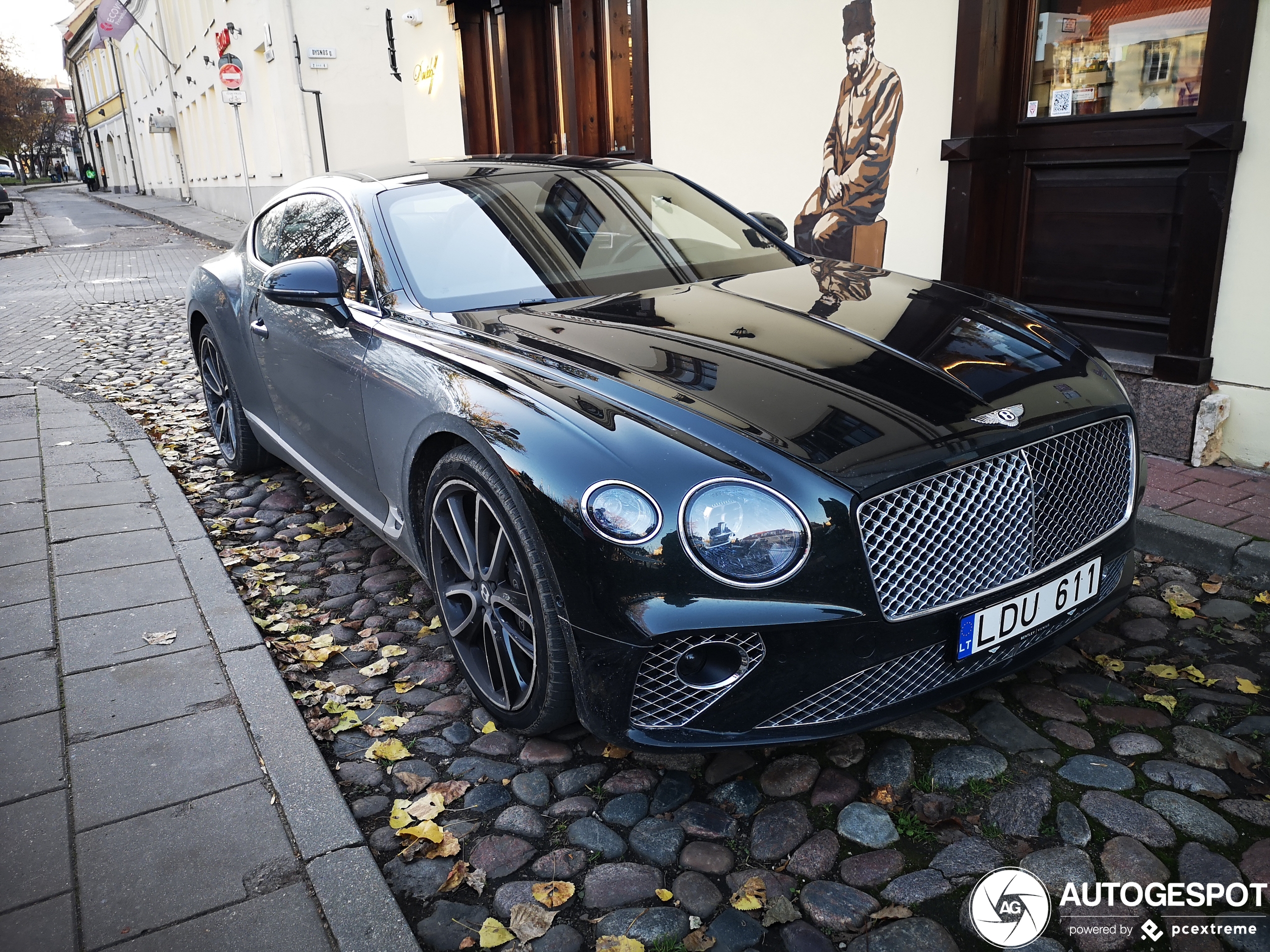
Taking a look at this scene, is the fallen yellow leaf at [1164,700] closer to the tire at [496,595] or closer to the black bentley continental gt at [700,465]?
the black bentley continental gt at [700,465]

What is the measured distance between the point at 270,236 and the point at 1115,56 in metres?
4.37

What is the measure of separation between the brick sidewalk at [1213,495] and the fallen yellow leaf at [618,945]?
2.90 metres

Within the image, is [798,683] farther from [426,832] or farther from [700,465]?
[426,832]

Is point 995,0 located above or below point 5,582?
above

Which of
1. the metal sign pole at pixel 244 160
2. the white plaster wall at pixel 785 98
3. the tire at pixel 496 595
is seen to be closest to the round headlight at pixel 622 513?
the tire at pixel 496 595

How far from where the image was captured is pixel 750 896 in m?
2.09

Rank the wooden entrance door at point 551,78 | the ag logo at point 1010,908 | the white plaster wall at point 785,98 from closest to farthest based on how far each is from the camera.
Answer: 1. the ag logo at point 1010,908
2. the white plaster wall at point 785,98
3. the wooden entrance door at point 551,78

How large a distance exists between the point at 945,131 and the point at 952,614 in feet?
14.2

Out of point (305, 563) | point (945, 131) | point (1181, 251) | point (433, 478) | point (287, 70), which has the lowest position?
point (305, 563)

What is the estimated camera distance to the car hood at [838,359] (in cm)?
223

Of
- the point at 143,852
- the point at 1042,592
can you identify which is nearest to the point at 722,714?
the point at 1042,592

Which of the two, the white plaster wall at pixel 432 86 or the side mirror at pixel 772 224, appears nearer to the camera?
the side mirror at pixel 772 224

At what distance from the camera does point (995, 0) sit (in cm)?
519

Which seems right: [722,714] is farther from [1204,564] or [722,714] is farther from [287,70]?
[287,70]
